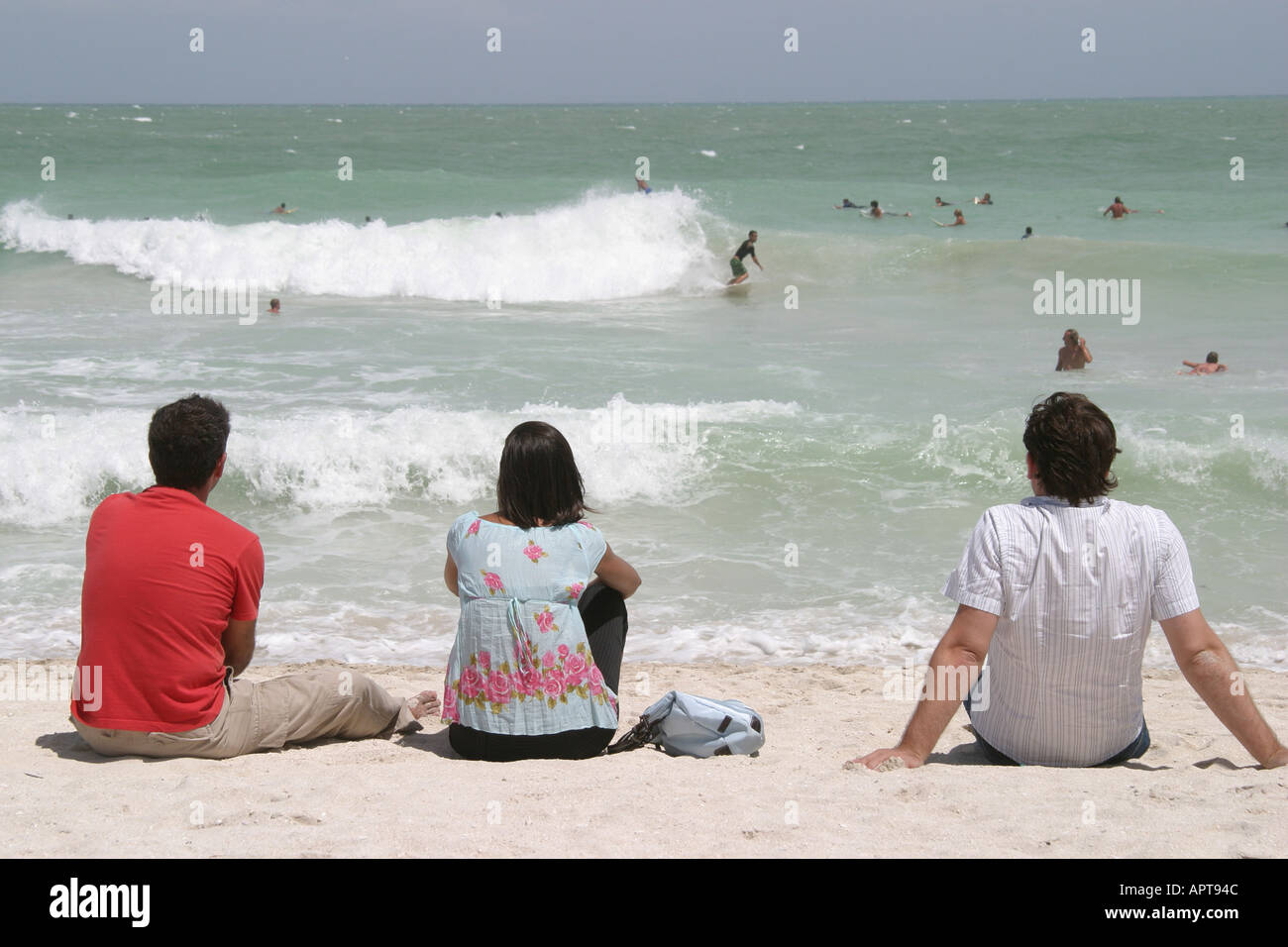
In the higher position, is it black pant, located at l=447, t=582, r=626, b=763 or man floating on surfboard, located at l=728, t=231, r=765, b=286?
man floating on surfboard, located at l=728, t=231, r=765, b=286

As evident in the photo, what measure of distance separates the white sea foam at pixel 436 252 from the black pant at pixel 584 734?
54.8 feet

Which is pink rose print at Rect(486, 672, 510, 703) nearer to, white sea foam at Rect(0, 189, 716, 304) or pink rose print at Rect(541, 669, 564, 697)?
pink rose print at Rect(541, 669, 564, 697)

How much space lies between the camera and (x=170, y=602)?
11.6ft

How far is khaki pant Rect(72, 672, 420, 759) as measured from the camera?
369cm

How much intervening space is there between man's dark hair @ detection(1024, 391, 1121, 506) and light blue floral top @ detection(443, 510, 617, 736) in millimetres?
1345

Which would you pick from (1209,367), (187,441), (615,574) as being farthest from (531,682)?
(1209,367)

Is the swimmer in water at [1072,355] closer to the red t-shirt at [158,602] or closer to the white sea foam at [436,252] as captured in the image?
the white sea foam at [436,252]

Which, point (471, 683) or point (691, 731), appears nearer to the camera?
point (471, 683)

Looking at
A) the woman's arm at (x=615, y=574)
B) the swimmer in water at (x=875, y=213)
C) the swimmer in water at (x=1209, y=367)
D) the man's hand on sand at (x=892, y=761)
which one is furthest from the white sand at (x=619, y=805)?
the swimmer in water at (x=875, y=213)

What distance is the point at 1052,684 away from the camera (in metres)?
3.34

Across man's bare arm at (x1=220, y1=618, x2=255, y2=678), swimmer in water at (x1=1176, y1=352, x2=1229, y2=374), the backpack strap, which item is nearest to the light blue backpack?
the backpack strap

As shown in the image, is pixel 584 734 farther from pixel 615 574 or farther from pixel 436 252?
pixel 436 252

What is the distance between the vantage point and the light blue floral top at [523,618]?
365 centimetres

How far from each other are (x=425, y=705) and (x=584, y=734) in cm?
107
